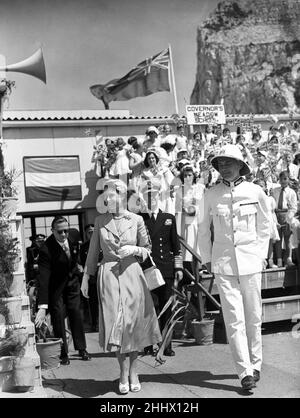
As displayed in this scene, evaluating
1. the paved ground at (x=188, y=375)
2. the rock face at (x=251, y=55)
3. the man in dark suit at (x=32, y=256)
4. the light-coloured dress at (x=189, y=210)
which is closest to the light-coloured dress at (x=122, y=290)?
the paved ground at (x=188, y=375)

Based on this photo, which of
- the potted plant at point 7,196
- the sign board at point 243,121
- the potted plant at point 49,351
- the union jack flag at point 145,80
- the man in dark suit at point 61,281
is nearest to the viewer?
the potted plant at point 7,196

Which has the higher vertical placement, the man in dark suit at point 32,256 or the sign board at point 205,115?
the sign board at point 205,115

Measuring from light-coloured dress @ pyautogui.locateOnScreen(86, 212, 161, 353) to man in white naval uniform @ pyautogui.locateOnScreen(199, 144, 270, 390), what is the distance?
0.59 meters

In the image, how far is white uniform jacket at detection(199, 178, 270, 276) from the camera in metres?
4.63

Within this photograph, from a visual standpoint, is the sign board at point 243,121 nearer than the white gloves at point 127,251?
No

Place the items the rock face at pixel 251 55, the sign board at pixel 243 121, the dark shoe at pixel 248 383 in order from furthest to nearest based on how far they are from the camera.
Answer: the sign board at pixel 243 121
the rock face at pixel 251 55
the dark shoe at pixel 248 383

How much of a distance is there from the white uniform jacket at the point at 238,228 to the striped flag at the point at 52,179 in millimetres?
7064

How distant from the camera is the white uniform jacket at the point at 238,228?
4633mm

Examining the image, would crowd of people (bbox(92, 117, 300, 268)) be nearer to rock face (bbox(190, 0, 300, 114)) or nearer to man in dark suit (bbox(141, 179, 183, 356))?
man in dark suit (bbox(141, 179, 183, 356))

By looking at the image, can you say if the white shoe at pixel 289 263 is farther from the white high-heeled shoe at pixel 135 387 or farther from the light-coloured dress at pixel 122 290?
the white high-heeled shoe at pixel 135 387

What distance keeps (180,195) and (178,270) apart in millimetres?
2161

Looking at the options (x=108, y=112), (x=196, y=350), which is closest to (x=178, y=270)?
(x=196, y=350)

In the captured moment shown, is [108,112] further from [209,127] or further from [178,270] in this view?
[178,270]

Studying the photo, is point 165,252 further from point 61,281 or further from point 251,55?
point 251,55
